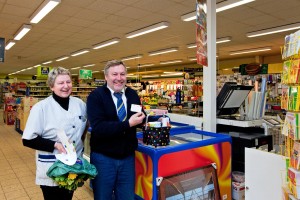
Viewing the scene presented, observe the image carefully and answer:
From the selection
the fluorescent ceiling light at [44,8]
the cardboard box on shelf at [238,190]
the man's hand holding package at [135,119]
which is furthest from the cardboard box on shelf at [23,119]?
the man's hand holding package at [135,119]

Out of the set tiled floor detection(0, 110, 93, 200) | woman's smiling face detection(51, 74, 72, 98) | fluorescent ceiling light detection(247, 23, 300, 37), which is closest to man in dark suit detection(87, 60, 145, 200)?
woman's smiling face detection(51, 74, 72, 98)

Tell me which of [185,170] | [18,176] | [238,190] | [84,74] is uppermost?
[84,74]

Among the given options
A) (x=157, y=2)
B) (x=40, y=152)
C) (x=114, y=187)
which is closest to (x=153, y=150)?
(x=114, y=187)

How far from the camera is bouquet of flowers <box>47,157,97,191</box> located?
A: 185 centimetres

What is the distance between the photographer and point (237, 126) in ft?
9.96

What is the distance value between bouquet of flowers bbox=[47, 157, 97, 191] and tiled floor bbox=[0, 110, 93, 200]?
211 centimetres

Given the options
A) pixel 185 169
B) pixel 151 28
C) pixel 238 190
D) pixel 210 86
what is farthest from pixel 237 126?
pixel 151 28

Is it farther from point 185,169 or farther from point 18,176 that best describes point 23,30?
point 185,169

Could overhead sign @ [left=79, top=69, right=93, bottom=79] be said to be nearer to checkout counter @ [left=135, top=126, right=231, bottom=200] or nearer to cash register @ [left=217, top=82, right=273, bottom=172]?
cash register @ [left=217, top=82, right=273, bottom=172]

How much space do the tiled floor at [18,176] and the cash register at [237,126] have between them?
229 centimetres

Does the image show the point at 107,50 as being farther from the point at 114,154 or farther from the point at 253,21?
the point at 114,154

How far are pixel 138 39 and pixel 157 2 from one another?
4123 mm

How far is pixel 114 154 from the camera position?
6.56 ft

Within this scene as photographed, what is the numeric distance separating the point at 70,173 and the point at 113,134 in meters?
0.44
